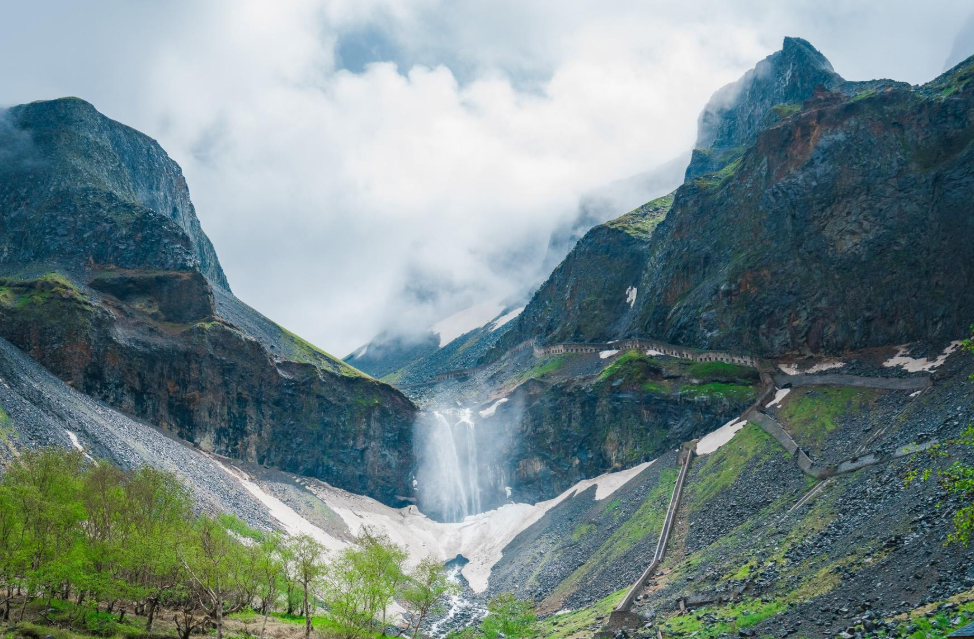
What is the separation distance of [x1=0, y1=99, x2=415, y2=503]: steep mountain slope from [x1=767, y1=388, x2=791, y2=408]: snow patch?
74660mm

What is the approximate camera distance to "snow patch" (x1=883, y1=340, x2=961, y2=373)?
7512cm

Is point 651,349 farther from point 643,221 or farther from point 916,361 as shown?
point 643,221

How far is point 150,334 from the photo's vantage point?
11269cm

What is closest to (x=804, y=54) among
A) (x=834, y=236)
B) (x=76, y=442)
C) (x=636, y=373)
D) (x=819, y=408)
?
(x=834, y=236)

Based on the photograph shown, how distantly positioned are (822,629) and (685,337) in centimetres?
8372

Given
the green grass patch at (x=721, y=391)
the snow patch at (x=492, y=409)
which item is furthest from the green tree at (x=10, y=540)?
the snow patch at (x=492, y=409)

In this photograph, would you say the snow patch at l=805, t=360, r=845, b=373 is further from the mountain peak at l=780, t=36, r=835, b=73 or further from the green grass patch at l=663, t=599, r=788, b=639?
the mountain peak at l=780, t=36, r=835, b=73

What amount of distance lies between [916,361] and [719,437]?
2478 cm

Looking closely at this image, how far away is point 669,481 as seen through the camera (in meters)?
80.4

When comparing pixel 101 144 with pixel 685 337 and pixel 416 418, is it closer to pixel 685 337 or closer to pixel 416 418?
pixel 416 418

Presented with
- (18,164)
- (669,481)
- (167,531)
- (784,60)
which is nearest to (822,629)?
(167,531)

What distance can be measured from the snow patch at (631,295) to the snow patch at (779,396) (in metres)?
57.3

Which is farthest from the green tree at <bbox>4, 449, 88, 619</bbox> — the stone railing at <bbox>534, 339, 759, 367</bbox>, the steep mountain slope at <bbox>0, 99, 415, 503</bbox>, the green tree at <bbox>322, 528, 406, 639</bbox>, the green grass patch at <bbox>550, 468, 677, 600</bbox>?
the stone railing at <bbox>534, 339, 759, 367</bbox>

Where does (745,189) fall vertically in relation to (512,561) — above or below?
above
